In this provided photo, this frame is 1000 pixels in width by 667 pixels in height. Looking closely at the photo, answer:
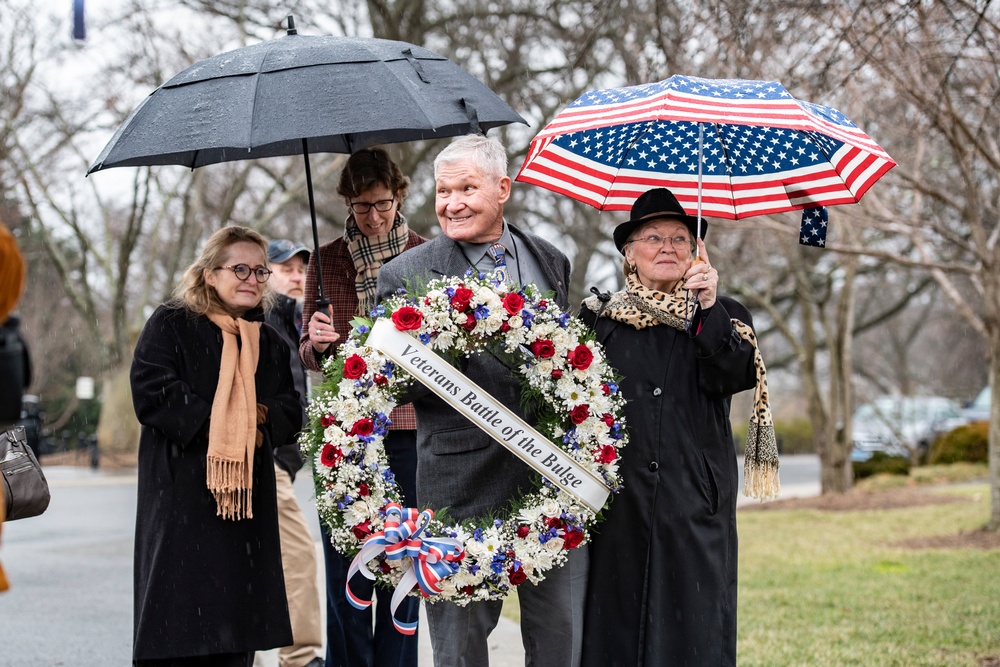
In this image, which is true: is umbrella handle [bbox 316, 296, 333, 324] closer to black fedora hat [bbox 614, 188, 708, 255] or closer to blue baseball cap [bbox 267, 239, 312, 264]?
black fedora hat [bbox 614, 188, 708, 255]

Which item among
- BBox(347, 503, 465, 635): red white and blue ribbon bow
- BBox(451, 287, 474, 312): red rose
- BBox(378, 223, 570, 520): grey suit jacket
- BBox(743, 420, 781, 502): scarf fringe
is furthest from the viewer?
BBox(743, 420, 781, 502): scarf fringe

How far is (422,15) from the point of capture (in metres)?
16.3

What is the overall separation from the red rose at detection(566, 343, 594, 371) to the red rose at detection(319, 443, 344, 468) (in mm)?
863

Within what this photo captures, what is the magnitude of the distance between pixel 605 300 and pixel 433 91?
1.04 m

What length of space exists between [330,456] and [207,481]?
795 mm

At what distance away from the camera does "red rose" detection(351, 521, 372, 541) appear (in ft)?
13.0

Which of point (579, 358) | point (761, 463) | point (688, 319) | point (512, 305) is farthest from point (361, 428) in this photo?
point (761, 463)

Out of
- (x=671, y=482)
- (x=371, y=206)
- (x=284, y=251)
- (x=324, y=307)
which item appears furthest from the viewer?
(x=284, y=251)

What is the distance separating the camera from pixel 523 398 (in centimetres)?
408

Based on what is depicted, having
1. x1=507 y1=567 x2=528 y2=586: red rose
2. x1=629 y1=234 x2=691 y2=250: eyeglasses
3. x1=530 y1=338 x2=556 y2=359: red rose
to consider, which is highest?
x1=629 y1=234 x2=691 y2=250: eyeglasses

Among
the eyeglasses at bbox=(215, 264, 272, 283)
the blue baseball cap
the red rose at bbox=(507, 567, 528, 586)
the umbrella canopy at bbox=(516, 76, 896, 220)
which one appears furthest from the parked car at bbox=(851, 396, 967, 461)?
the red rose at bbox=(507, 567, 528, 586)

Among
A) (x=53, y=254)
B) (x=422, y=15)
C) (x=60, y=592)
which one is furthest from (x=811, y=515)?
(x=53, y=254)

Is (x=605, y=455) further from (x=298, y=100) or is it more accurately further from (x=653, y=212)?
(x=298, y=100)

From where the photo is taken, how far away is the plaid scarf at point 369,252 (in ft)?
16.7
